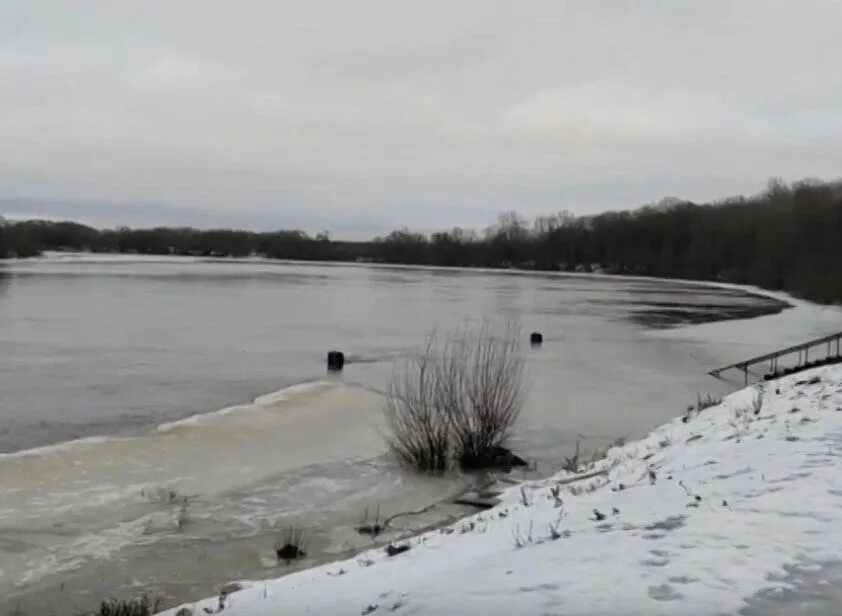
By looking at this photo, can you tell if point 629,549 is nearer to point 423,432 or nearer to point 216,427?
point 423,432

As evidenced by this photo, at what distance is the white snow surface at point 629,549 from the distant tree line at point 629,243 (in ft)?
191

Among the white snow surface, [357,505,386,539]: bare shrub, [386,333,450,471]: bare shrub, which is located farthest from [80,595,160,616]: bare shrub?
[386,333,450,471]: bare shrub

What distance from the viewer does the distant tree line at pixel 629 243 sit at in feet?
274

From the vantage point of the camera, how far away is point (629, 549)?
221 inches

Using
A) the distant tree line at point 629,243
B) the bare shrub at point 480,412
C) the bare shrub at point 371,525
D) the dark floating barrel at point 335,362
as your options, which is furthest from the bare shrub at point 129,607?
the distant tree line at point 629,243

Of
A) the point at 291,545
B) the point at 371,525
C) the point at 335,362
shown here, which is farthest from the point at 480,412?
the point at 335,362

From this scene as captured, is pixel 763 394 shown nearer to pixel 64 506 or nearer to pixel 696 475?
pixel 696 475

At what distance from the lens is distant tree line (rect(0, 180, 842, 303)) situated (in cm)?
8362

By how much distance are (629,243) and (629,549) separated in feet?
428

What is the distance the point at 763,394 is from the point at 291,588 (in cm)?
1066

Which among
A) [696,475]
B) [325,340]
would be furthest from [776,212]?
[696,475]

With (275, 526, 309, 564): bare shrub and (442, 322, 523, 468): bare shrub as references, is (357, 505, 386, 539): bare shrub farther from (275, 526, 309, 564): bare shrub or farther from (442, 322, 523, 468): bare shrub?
(442, 322, 523, 468): bare shrub

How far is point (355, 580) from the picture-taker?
6043 millimetres

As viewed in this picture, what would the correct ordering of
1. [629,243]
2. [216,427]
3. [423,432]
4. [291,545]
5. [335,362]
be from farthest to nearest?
[629,243] < [335,362] < [216,427] < [423,432] < [291,545]
